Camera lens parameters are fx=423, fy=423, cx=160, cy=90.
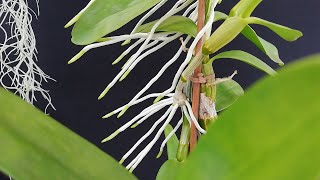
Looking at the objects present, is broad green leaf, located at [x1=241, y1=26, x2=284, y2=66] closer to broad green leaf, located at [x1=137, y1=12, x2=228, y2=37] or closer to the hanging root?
broad green leaf, located at [x1=137, y1=12, x2=228, y2=37]

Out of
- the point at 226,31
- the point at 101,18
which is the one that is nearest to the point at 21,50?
the point at 101,18

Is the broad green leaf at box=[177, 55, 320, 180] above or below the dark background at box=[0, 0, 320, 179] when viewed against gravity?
above

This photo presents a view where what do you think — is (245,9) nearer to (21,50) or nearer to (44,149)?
(44,149)

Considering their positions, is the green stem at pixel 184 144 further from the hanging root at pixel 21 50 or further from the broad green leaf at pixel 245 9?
the hanging root at pixel 21 50

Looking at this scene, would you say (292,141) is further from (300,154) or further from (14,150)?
(14,150)

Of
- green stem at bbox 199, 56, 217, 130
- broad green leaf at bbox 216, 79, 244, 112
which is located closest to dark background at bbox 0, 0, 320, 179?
broad green leaf at bbox 216, 79, 244, 112

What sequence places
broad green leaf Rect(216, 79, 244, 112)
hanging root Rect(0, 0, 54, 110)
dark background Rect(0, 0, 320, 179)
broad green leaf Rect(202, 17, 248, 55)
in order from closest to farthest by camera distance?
broad green leaf Rect(202, 17, 248, 55) → broad green leaf Rect(216, 79, 244, 112) → hanging root Rect(0, 0, 54, 110) → dark background Rect(0, 0, 320, 179)

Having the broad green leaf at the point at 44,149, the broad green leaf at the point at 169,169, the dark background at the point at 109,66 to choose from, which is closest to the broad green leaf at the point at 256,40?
the broad green leaf at the point at 169,169

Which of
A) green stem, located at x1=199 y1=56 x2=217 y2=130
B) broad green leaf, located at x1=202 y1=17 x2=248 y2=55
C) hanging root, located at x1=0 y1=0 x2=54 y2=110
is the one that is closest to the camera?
broad green leaf, located at x1=202 y1=17 x2=248 y2=55
